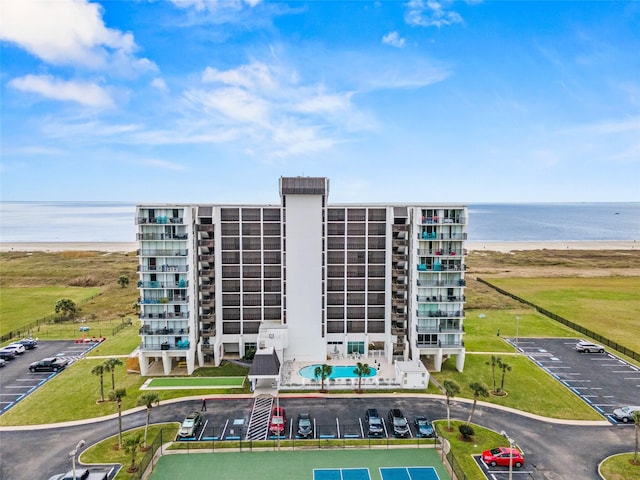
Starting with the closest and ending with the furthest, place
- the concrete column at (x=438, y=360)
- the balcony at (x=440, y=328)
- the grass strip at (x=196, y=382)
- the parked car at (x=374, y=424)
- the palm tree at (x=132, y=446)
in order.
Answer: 1. the palm tree at (x=132, y=446)
2. the parked car at (x=374, y=424)
3. the grass strip at (x=196, y=382)
4. the concrete column at (x=438, y=360)
5. the balcony at (x=440, y=328)

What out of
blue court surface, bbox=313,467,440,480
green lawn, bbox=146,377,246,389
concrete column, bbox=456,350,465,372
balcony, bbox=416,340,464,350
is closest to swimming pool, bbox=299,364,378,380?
balcony, bbox=416,340,464,350

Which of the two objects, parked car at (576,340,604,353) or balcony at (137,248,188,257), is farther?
parked car at (576,340,604,353)

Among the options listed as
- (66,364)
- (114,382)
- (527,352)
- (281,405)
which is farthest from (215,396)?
(527,352)

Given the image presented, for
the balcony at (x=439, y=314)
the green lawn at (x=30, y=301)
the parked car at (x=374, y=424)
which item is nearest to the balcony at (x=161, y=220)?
the parked car at (x=374, y=424)

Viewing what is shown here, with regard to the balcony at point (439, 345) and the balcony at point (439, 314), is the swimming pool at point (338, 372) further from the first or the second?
the balcony at point (439, 314)

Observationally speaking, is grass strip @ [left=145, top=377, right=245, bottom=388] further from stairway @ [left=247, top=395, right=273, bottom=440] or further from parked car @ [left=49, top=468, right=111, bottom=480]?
parked car @ [left=49, top=468, right=111, bottom=480]

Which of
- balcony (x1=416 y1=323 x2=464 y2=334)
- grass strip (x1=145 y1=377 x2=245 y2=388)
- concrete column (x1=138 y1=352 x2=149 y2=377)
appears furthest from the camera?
balcony (x1=416 y1=323 x2=464 y2=334)
